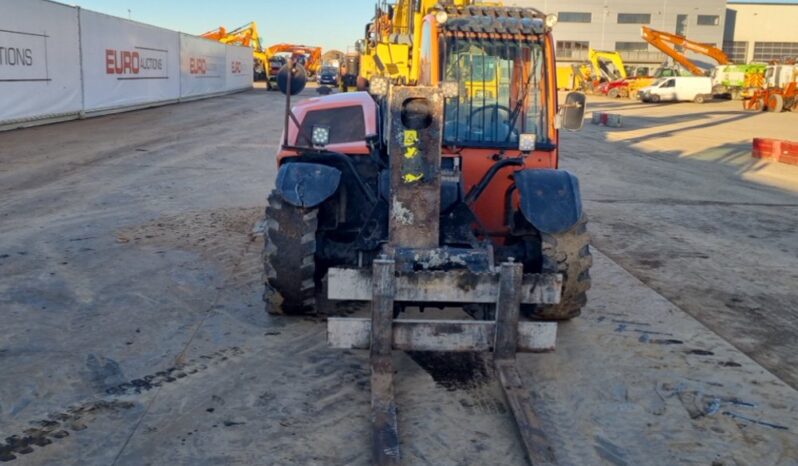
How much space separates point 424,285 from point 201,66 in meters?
33.9

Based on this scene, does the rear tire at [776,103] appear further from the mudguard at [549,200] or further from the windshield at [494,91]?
the mudguard at [549,200]

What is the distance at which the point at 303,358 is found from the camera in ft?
17.1

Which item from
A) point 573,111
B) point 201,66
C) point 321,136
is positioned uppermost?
point 201,66

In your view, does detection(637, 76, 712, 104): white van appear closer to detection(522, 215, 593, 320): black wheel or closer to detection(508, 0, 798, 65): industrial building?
detection(508, 0, 798, 65): industrial building

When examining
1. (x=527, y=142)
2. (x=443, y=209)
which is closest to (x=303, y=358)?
(x=443, y=209)

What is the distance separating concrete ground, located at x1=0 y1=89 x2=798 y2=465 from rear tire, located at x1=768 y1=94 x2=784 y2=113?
2936cm

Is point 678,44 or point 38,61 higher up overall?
point 678,44

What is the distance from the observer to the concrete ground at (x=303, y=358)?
13.5 feet

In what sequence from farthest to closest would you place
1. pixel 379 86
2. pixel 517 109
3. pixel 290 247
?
pixel 517 109 < pixel 290 247 < pixel 379 86

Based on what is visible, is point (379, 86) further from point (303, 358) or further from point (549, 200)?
point (303, 358)

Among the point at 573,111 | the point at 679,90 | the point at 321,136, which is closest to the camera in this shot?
the point at 573,111

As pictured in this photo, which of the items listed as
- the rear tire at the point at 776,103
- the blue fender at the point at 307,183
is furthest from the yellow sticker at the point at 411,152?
the rear tire at the point at 776,103

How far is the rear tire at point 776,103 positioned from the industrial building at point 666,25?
1222 inches

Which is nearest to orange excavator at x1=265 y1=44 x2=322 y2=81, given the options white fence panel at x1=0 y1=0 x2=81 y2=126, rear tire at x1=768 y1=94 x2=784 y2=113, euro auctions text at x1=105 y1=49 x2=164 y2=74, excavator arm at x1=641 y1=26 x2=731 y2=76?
excavator arm at x1=641 y1=26 x2=731 y2=76
